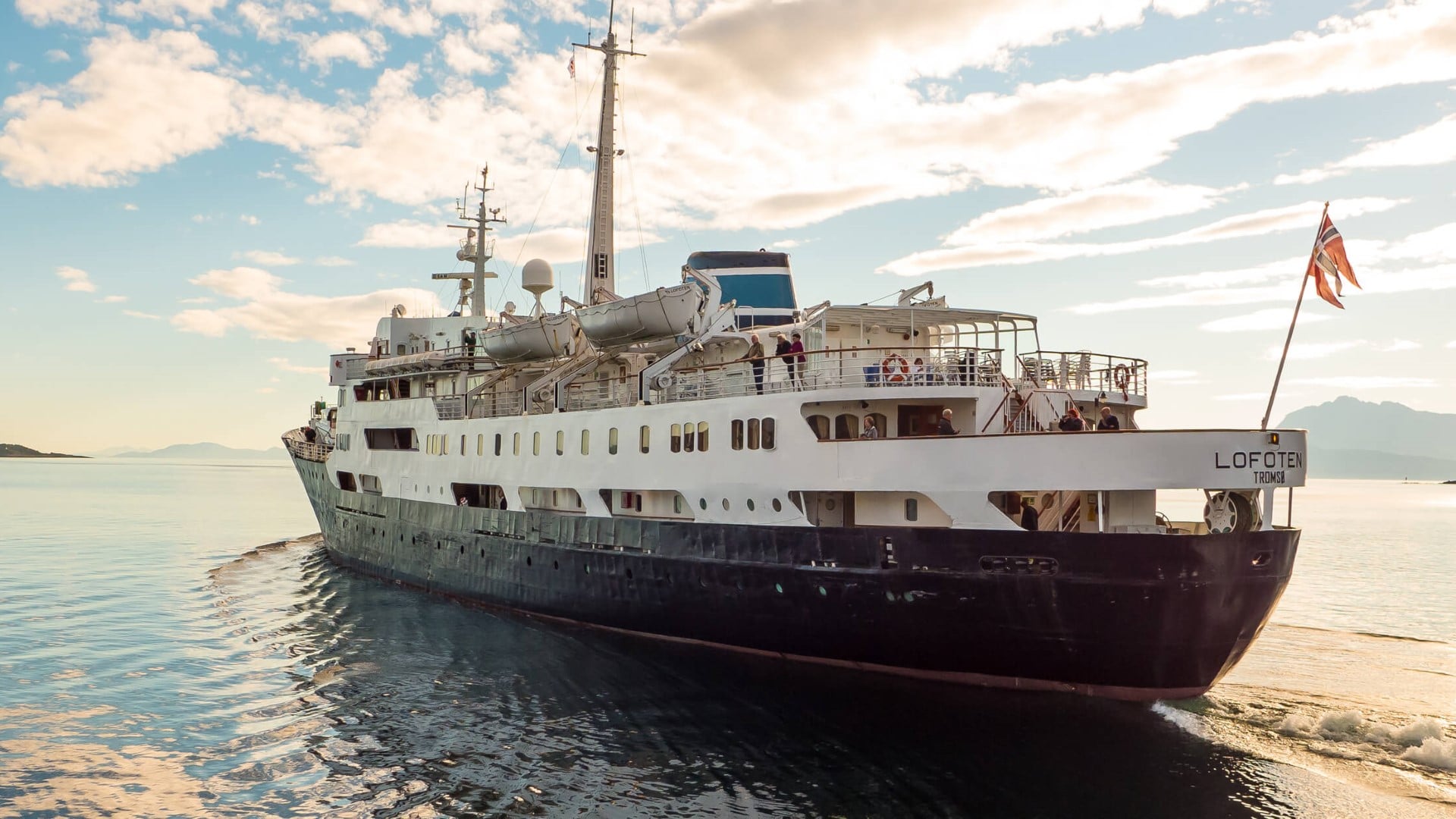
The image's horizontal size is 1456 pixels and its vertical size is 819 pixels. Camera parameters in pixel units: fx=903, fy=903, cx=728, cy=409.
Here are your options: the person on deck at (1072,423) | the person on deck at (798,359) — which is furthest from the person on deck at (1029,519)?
the person on deck at (798,359)

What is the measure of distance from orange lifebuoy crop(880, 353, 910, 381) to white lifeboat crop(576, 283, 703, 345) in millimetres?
5785

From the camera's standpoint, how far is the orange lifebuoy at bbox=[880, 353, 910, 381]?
57.9ft

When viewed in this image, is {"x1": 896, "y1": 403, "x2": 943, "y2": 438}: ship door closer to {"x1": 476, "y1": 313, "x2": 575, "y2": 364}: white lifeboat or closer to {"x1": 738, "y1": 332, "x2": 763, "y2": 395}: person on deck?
{"x1": 738, "y1": 332, "x2": 763, "y2": 395}: person on deck

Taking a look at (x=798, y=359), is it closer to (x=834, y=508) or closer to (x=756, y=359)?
(x=756, y=359)

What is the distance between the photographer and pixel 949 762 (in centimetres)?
1366

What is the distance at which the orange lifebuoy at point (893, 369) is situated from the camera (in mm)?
17641

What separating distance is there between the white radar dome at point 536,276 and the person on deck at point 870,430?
1503 cm

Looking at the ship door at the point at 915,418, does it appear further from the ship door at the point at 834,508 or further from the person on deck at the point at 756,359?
the person on deck at the point at 756,359

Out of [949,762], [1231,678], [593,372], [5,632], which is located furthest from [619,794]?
[5,632]

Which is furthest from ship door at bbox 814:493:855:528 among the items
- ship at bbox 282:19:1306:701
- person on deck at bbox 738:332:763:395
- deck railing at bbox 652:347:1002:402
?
person on deck at bbox 738:332:763:395

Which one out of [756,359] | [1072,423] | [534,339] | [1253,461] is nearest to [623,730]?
[756,359]

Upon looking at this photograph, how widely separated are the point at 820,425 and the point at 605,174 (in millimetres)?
13442

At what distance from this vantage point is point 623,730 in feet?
50.6

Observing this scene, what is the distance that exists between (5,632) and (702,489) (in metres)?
19.5
